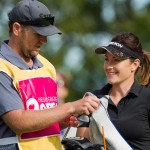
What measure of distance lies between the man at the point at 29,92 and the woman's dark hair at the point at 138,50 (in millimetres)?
852

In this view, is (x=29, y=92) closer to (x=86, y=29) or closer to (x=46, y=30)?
(x=46, y=30)

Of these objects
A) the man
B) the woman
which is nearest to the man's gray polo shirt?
the man

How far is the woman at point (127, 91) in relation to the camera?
6250 millimetres

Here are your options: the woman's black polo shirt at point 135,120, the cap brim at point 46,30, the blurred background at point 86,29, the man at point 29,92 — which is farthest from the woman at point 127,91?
the blurred background at point 86,29

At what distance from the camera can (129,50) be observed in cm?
659

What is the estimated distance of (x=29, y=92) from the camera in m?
5.72

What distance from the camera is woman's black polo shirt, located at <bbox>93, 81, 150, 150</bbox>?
6234mm

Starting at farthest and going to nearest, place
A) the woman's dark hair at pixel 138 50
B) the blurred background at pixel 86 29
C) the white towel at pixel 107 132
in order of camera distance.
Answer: the blurred background at pixel 86 29 < the woman's dark hair at pixel 138 50 < the white towel at pixel 107 132

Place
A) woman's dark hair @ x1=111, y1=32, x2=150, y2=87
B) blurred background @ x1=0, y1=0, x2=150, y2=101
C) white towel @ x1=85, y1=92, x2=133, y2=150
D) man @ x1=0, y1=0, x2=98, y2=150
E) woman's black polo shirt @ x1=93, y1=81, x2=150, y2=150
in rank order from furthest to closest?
blurred background @ x1=0, y1=0, x2=150, y2=101 < woman's dark hair @ x1=111, y1=32, x2=150, y2=87 < woman's black polo shirt @ x1=93, y1=81, x2=150, y2=150 < white towel @ x1=85, y1=92, x2=133, y2=150 < man @ x1=0, y1=0, x2=98, y2=150

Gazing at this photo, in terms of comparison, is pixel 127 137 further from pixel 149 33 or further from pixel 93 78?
pixel 149 33

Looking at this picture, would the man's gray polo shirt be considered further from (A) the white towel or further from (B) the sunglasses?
(A) the white towel

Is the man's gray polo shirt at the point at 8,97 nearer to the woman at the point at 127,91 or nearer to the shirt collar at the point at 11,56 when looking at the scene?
the shirt collar at the point at 11,56

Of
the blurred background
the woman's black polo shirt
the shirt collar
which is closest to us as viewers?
the shirt collar

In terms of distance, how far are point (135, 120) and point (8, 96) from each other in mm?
1131
